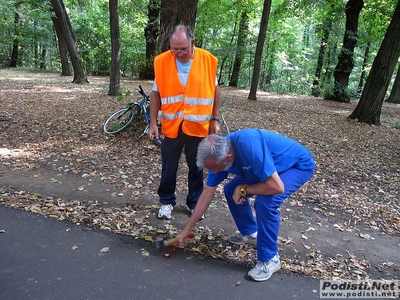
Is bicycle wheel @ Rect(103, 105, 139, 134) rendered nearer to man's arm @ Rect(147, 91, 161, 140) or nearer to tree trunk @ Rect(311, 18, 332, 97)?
man's arm @ Rect(147, 91, 161, 140)

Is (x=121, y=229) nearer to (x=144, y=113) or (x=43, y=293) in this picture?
(x=43, y=293)

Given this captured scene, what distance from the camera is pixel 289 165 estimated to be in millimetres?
2643

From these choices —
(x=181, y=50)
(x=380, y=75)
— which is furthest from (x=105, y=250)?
(x=380, y=75)

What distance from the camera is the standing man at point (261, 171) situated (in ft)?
7.75

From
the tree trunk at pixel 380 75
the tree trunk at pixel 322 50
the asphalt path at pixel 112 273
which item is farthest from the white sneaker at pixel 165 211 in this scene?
the tree trunk at pixel 322 50

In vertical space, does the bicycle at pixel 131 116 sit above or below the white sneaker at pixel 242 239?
above

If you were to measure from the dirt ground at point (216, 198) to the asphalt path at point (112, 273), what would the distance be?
0.20 metres

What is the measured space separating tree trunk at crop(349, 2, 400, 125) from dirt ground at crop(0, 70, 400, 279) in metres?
1.15

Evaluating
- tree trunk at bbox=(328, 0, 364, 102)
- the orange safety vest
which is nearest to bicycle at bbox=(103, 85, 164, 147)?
the orange safety vest

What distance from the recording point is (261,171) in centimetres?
236

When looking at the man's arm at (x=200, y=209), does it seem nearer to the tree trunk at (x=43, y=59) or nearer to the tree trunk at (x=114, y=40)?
the tree trunk at (x=114, y=40)

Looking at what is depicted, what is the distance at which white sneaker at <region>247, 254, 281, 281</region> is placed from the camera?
8.70 ft

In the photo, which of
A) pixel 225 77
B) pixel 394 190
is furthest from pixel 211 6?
pixel 394 190

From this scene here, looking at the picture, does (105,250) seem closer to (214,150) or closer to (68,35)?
(214,150)
